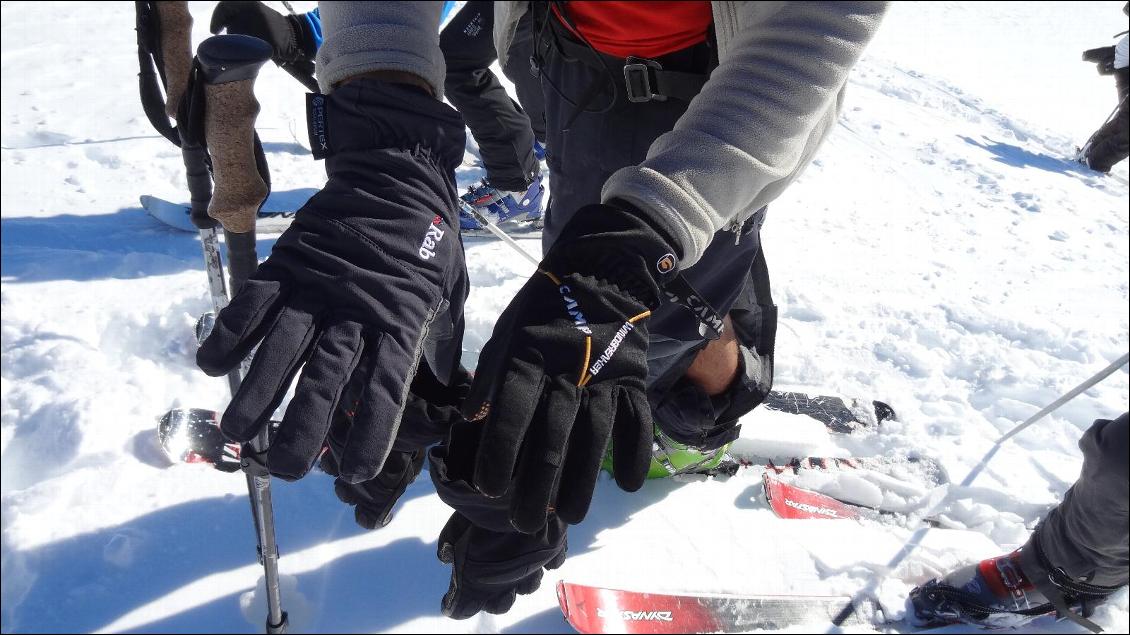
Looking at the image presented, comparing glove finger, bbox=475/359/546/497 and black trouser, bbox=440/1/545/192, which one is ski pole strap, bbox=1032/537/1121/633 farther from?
black trouser, bbox=440/1/545/192

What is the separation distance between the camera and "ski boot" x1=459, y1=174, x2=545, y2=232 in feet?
11.7

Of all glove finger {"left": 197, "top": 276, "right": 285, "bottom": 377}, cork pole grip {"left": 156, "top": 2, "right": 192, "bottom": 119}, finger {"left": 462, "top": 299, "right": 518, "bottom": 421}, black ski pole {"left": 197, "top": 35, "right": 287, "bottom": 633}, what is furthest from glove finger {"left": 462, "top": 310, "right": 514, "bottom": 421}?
cork pole grip {"left": 156, "top": 2, "right": 192, "bottom": 119}

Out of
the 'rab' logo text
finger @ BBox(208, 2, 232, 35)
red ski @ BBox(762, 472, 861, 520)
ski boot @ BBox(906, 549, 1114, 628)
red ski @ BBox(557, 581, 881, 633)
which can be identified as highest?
the 'rab' logo text

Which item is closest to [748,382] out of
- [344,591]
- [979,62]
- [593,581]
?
[593,581]

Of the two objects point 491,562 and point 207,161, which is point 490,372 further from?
point 207,161

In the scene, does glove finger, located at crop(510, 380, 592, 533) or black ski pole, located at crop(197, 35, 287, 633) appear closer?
glove finger, located at crop(510, 380, 592, 533)

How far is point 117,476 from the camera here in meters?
1.77

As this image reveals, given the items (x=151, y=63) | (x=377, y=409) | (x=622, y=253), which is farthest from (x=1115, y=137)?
(x=151, y=63)

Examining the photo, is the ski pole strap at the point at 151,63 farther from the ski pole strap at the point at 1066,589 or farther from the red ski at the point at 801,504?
the ski pole strap at the point at 1066,589

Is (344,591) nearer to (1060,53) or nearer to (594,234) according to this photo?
(594,234)

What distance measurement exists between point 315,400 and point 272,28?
2.87 m

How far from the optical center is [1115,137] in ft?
11.0

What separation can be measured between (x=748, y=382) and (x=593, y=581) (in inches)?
29.6

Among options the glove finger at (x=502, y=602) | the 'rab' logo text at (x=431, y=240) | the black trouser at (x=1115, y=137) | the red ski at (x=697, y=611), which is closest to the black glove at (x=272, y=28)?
the 'rab' logo text at (x=431, y=240)
